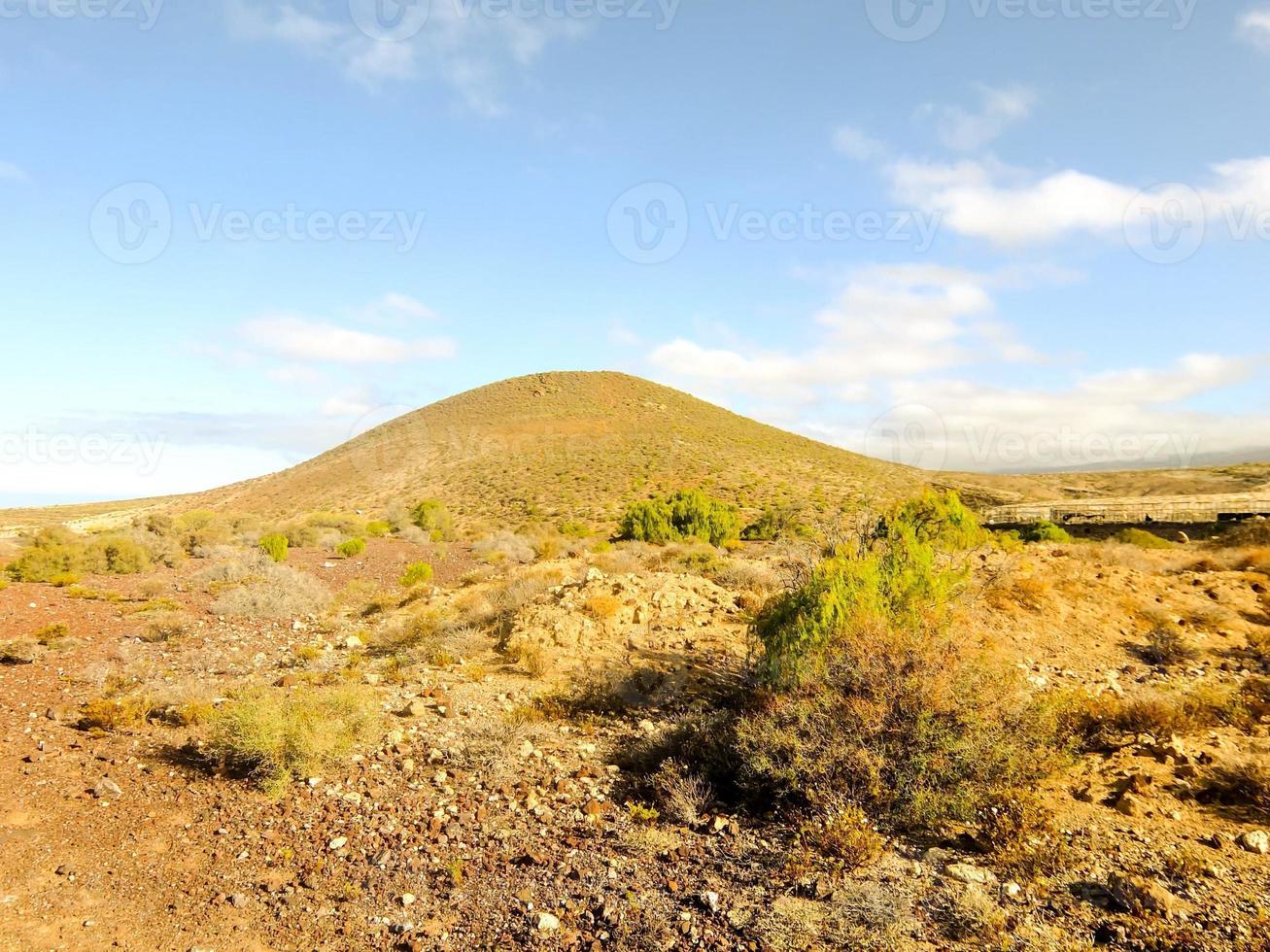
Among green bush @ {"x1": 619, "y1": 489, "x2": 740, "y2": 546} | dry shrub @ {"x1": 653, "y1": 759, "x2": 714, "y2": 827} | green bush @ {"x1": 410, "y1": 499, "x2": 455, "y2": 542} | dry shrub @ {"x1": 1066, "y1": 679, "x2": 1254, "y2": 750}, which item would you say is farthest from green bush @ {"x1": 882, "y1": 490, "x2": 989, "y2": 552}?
green bush @ {"x1": 410, "y1": 499, "x2": 455, "y2": 542}

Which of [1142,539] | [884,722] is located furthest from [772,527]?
[884,722]

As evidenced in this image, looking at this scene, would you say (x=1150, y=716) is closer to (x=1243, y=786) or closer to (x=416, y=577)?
(x=1243, y=786)

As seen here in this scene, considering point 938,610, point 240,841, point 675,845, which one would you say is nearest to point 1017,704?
point 938,610

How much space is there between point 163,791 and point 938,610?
8.33 m

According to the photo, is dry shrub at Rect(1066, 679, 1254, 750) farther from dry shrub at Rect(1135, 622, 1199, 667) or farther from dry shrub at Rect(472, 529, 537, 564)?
dry shrub at Rect(472, 529, 537, 564)

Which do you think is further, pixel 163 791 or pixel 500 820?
pixel 163 791

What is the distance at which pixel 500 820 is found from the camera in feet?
18.9

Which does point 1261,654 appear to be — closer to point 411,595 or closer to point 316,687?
point 316,687

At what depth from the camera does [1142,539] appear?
18969 mm

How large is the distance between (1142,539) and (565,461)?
3933 cm

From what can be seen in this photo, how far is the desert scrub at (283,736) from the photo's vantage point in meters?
6.41

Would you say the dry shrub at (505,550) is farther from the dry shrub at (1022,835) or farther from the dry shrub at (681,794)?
the dry shrub at (1022,835)

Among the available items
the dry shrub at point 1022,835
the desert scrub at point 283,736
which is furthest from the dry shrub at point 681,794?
the desert scrub at point 283,736

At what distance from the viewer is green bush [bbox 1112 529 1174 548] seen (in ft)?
Answer: 61.1
